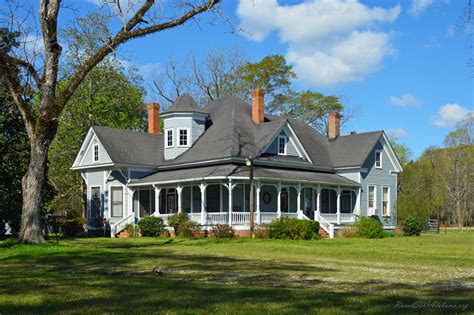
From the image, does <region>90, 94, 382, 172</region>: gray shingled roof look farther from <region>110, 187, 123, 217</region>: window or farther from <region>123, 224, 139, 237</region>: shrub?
<region>123, 224, 139, 237</region>: shrub

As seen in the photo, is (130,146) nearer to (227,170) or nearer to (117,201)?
(117,201)

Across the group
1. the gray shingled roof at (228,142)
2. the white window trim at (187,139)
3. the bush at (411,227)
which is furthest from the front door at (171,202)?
the bush at (411,227)

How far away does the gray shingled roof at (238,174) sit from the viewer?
32.7m

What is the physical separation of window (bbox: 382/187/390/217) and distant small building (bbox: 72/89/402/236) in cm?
28

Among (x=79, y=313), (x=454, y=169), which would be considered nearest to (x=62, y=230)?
(x=79, y=313)

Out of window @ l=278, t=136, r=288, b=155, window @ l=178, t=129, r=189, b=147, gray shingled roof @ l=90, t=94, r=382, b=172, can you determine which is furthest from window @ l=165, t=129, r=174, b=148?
window @ l=278, t=136, r=288, b=155

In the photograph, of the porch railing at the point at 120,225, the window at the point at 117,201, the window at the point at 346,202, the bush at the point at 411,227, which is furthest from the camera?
the window at the point at 346,202

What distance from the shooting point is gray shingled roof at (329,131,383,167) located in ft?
133

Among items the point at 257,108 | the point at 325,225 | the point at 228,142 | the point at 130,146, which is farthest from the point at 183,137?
the point at 325,225

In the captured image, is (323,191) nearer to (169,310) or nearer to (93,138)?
(93,138)

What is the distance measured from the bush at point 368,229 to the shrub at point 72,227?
16821mm

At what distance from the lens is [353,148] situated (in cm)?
4169

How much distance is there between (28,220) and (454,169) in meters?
58.8

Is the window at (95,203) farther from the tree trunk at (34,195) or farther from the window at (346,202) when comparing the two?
the tree trunk at (34,195)
